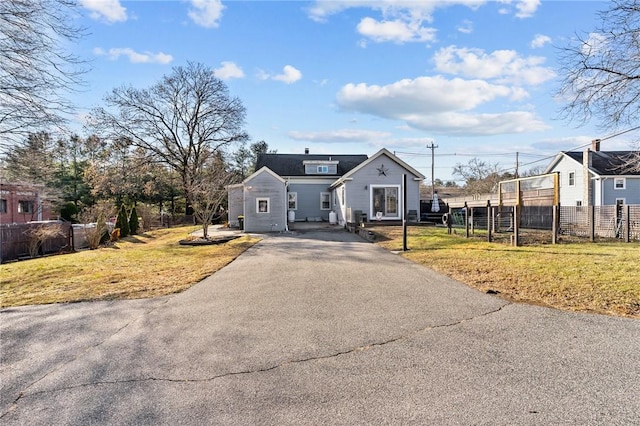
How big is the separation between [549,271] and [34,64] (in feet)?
41.3

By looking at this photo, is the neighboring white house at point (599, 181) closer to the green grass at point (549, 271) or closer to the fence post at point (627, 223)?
the fence post at point (627, 223)

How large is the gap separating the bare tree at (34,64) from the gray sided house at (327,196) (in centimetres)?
1266

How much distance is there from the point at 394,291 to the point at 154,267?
279 inches

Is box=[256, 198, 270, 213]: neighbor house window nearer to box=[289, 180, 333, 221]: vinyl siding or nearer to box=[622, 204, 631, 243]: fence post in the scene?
box=[289, 180, 333, 221]: vinyl siding

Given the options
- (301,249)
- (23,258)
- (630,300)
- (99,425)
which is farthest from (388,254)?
(23,258)

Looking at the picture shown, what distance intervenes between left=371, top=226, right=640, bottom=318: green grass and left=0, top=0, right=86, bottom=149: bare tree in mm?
10179

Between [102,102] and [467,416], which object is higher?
[102,102]

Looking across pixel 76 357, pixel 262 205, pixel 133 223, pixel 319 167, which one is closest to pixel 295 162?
pixel 319 167

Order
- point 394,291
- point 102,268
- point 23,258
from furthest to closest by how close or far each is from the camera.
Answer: point 23,258 → point 102,268 → point 394,291

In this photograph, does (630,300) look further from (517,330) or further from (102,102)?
(102,102)

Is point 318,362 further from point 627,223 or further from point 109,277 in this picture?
point 627,223

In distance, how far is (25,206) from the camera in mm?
30250

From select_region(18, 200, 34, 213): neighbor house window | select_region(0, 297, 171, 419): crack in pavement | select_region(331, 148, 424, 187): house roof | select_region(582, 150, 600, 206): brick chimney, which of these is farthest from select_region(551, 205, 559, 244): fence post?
select_region(18, 200, 34, 213): neighbor house window

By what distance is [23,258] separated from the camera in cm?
1438
